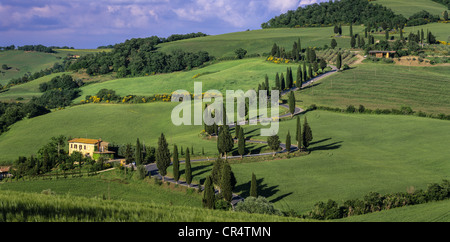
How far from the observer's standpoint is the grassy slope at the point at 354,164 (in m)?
60.1

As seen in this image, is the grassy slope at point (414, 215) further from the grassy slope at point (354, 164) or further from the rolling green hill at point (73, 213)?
the rolling green hill at point (73, 213)

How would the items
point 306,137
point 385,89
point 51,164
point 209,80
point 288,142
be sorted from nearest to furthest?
point 288,142, point 306,137, point 51,164, point 385,89, point 209,80

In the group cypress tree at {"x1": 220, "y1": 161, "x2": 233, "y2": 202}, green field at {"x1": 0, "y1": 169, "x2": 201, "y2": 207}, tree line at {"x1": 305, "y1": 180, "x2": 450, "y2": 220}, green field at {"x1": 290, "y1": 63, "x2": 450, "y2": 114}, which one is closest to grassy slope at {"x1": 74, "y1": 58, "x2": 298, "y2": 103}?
green field at {"x1": 290, "y1": 63, "x2": 450, "y2": 114}

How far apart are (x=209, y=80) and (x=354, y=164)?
9809 cm

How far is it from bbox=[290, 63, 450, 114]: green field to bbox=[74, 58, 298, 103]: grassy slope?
21.1m

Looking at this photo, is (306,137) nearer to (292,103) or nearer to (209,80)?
(292,103)

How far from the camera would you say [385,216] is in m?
45.4

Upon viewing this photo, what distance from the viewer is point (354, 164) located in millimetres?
73125

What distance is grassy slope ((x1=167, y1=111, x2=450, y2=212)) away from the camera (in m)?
60.1

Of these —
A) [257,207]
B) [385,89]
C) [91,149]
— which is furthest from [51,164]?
[385,89]

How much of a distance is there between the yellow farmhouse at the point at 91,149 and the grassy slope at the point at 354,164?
25369mm
